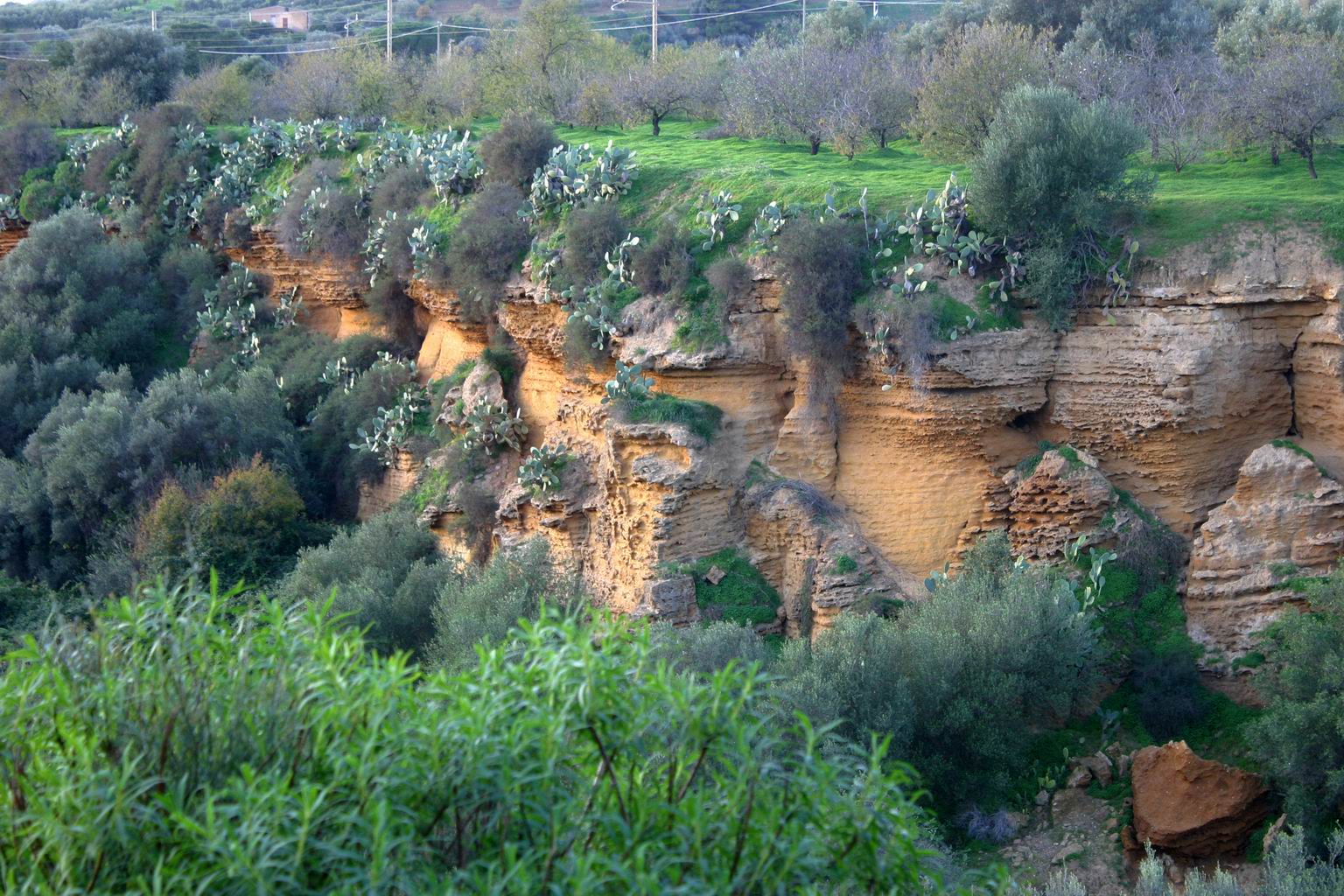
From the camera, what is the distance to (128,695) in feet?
18.5

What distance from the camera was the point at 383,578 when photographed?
1714 cm

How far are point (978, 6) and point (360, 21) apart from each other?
1520 inches

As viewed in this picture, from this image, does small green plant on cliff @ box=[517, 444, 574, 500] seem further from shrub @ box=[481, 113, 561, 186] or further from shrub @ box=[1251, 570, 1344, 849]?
shrub @ box=[1251, 570, 1344, 849]

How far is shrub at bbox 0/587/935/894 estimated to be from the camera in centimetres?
507

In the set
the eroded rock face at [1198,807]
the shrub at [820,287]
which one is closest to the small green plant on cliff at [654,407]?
the shrub at [820,287]

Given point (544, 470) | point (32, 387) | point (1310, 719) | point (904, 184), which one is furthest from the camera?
point (32, 387)

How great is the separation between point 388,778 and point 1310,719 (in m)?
9.19

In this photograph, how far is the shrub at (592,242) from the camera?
1806 cm

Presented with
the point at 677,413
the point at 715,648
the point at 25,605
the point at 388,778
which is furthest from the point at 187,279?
the point at 388,778

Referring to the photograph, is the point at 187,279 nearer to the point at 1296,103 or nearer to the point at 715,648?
the point at 715,648

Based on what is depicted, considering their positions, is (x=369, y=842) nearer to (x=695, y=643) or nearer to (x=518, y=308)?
(x=695, y=643)

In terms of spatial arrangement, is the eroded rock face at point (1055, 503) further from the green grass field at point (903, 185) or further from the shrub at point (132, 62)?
the shrub at point (132, 62)

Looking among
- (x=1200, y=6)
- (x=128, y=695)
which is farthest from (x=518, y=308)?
(x=1200, y=6)

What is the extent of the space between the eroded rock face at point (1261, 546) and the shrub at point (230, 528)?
12.7 m
